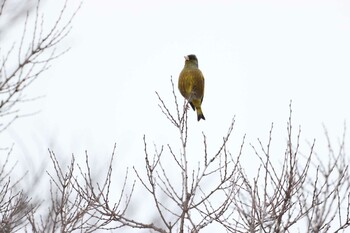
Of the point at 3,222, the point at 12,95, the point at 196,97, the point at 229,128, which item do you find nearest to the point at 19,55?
the point at 12,95

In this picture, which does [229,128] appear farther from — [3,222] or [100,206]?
[3,222]

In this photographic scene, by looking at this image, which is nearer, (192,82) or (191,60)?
(192,82)

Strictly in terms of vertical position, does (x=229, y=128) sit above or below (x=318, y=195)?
above

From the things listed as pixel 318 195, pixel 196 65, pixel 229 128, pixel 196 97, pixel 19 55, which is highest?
pixel 196 65

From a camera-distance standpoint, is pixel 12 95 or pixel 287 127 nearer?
pixel 287 127

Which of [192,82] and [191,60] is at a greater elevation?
[191,60]

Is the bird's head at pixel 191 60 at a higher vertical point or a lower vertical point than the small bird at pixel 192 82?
higher

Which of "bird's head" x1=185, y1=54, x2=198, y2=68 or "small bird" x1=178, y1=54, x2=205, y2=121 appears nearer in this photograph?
"small bird" x1=178, y1=54, x2=205, y2=121

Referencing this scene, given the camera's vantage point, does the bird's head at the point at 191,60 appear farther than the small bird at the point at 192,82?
Yes

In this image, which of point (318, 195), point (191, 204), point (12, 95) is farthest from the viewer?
point (12, 95)

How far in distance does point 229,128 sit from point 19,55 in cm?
206

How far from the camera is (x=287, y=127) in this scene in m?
4.79

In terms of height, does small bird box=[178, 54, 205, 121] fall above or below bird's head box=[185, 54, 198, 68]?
below

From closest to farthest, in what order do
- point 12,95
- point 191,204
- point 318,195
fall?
point 318,195 → point 191,204 → point 12,95
